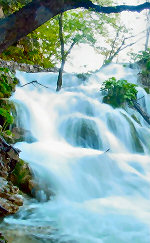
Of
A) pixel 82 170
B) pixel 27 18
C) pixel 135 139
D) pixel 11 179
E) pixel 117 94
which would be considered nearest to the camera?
pixel 27 18

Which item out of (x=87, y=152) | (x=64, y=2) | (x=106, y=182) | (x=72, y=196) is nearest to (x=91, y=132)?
(x=87, y=152)

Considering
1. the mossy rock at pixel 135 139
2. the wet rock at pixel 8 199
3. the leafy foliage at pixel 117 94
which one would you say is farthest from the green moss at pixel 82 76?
the wet rock at pixel 8 199

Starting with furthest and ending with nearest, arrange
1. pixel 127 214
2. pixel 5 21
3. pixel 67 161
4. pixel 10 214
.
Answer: pixel 67 161
pixel 127 214
pixel 10 214
pixel 5 21

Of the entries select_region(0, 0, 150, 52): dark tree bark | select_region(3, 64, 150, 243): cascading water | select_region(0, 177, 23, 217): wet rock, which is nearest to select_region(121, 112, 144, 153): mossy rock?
select_region(3, 64, 150, 243): cascading water

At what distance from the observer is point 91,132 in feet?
28.0

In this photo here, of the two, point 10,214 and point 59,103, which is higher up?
point 59,103

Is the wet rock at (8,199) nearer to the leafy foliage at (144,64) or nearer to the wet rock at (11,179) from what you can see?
the wet rock at (11,179)

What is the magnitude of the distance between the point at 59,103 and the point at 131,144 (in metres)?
3.36

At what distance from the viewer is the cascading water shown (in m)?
3.78

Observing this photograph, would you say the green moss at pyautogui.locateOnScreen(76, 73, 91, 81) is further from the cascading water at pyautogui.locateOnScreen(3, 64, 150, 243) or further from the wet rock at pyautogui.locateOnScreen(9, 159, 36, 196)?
the wet rock at pyautogui.locateOnScreen(9, 159, 36, 196)

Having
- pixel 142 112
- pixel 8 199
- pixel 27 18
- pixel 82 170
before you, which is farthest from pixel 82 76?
pixel 27 18

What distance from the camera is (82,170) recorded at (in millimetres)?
6227

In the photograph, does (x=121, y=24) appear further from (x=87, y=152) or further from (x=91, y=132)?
(x=87, y=152)

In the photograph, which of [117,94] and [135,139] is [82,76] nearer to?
[117,94]
